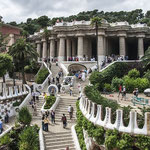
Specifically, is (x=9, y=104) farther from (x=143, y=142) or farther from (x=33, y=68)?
(x=33, y=68)

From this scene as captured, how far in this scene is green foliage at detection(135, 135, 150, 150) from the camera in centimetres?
1123

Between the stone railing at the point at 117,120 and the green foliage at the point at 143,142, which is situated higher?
the stone railing at the point at 117,120

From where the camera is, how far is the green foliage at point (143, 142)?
11234mm

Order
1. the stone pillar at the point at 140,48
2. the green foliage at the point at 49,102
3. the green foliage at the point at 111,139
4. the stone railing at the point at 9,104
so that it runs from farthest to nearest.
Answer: the stone pillar at the point at 140,48
the stone railing at the point at 9,104
the green foliage at the point at 49,102
the green foliage at the point at 111,139

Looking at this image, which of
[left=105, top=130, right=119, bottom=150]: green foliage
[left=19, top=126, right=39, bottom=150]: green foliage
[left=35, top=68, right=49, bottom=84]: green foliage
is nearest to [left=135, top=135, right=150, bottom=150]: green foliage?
[left=105, top=130, right=119, bottom=150]: green foliage

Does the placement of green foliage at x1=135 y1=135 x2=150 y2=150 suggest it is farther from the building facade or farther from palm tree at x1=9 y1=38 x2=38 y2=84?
the building facade

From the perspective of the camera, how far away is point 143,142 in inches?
447

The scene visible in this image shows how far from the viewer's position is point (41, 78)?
107 ft

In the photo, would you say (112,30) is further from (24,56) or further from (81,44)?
(24,56)

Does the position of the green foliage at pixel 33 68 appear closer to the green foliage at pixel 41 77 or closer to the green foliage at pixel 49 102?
the green foliage at pixel 41 77

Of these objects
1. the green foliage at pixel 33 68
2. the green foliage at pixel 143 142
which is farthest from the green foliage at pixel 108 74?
the green foliage at pixel 33 68

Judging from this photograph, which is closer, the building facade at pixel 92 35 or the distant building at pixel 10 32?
the building facade at pixel 92 35

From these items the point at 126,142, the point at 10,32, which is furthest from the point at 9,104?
the point at 10,32

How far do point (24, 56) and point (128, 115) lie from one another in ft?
78.6
